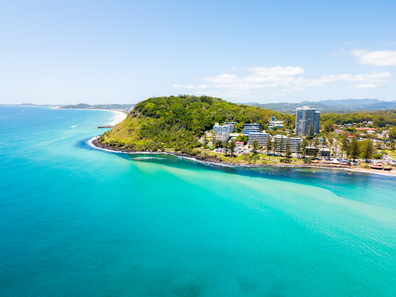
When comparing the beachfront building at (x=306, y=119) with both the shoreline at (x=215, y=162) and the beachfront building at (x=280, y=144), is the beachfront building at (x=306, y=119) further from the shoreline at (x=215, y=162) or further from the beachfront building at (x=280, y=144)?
the shoreline at (x=215, y=162)

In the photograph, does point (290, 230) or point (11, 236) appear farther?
point (290, 230)

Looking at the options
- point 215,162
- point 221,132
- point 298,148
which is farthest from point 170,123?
point 298,148

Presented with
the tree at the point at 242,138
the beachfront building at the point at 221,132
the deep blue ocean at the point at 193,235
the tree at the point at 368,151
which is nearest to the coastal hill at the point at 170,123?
the beachfront building at the point at 221,132

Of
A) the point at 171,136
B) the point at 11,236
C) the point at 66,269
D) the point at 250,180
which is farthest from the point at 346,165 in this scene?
the point at 11,236

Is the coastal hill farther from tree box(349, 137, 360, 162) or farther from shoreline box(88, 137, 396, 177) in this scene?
tree box(349, 137, 360, 162)

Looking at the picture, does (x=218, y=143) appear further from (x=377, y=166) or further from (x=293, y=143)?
(x=377, y=166)

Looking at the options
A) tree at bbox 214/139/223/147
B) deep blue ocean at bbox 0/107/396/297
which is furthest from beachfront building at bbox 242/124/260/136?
deep blue ocean at bbox 0/107/396/297

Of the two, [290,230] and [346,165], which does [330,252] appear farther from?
[346,165]
